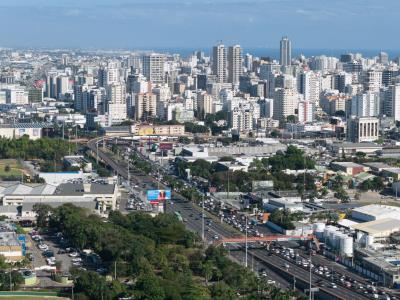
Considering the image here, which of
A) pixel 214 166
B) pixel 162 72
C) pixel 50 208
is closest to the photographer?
pixel 50 208

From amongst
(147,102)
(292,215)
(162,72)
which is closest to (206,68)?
(162,72)

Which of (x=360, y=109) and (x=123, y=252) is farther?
(x=360, y=109)

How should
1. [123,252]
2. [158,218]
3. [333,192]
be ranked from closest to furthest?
[123,252] → [158,218] → [333,192]

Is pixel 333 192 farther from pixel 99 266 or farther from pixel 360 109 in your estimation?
pixel 360 109

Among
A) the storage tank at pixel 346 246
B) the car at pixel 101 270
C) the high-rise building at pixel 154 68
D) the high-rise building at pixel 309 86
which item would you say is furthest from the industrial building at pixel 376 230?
the high-rise building at pixel 154 68

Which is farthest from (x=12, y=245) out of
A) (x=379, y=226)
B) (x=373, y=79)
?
(x=373, y=79)

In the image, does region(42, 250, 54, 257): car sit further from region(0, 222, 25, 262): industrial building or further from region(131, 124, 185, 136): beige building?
region(131, 124, 185, 136): beige building
